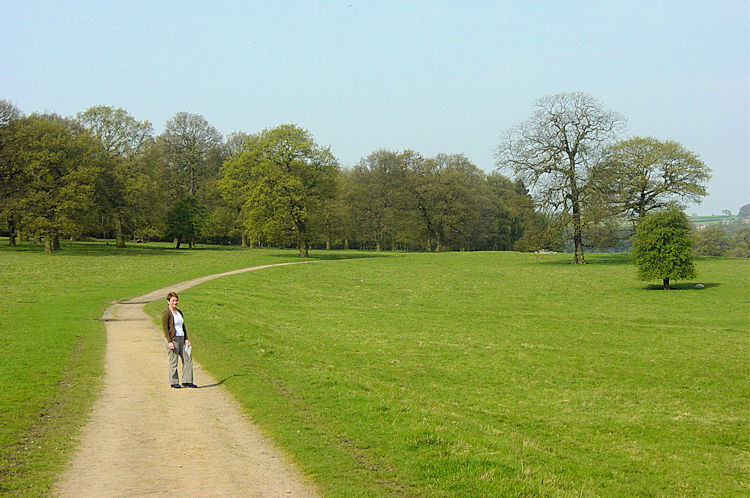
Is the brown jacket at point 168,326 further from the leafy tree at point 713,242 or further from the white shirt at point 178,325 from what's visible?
the leafy tree at point 713,242

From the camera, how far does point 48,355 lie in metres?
16.9

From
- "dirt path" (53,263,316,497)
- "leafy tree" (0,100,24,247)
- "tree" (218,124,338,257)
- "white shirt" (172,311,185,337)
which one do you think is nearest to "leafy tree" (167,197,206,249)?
"tree" (218,124,338,257)

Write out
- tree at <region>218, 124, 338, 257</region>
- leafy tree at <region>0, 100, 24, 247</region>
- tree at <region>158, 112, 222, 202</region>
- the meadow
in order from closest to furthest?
the meadow → leafy tree at <region>0, 100, 24, 247</region> → tree at <region>218, 124, 338, 257</region> → tree at <region>158, 112, 222, 202</region>

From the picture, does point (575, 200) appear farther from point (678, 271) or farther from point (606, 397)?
point (606, 397)

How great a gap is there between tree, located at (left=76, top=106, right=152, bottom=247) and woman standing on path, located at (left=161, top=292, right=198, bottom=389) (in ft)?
202

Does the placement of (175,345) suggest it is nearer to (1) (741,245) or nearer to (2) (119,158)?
(2) (119,158)

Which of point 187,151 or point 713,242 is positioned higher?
point 187,151

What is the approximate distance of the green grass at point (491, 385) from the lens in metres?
9.55

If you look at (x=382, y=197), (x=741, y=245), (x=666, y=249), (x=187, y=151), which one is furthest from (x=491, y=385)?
(x=741, y=245)

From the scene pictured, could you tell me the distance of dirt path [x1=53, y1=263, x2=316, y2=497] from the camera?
7.97m

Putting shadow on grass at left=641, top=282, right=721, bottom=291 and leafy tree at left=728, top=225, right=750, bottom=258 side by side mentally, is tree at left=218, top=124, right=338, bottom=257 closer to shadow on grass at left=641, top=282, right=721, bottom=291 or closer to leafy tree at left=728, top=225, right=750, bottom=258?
shadow on grass at left=641, top=282, right=721, bottom=291

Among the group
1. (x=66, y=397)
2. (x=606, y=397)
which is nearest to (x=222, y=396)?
(x=66, y=397)

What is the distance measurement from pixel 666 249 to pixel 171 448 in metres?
41.2

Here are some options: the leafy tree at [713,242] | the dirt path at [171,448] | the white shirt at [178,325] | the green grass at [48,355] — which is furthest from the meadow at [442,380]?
the leafy tree at [713,242]
